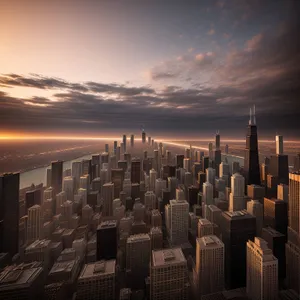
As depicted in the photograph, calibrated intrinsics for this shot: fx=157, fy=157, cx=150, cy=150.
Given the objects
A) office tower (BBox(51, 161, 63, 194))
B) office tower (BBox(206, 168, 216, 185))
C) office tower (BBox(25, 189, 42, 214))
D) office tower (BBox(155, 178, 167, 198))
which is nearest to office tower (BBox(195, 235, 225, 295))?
office tower (BBox(155, 178, 167, 198))

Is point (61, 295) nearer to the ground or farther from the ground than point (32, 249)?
nearer to the ground

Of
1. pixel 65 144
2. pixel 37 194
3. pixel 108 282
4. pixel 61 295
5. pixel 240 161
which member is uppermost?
pixel 65 144

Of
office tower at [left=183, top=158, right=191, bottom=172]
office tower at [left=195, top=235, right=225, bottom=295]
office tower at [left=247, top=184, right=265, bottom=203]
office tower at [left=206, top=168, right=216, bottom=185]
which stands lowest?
office tower at [left=195, top=235, right=225, bottom=295]

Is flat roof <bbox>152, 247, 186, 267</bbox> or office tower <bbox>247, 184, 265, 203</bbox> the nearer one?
flat roof <bbox>152, 247, 186, 267</bbox>

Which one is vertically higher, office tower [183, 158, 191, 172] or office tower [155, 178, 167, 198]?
office tower [183, 158, 191, 172]

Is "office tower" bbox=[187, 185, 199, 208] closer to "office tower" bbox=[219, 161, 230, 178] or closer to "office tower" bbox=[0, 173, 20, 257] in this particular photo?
"office tower" bbox=[219, 161, 230, 178]

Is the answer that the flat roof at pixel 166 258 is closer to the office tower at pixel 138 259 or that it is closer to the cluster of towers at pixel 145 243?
the cluster of towers at pixel 145 243

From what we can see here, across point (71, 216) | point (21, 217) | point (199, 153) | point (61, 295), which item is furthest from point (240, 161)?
point (21, 217)

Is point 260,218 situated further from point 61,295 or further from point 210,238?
point 61,295

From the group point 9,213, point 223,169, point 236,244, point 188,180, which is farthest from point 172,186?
point 9,213
